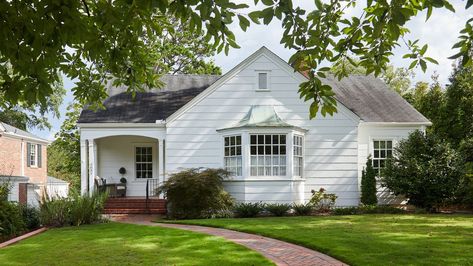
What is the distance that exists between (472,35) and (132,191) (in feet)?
57.8

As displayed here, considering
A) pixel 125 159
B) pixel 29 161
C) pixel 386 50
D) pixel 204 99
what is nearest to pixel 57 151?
pixel 29 161

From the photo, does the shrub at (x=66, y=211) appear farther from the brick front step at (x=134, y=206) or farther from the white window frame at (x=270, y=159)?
the white window frame at (x=270, y=159)

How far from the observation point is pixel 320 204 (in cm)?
1883

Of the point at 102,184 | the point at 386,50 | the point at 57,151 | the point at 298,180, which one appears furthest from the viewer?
the point at 57,151

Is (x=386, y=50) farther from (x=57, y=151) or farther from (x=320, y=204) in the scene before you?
Answer: (x=57, y=151)

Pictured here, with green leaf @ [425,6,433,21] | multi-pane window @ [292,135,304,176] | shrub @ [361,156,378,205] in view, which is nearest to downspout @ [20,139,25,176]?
multi-pane window @ [292,135,304,176]

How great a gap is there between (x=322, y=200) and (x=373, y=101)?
227 inches

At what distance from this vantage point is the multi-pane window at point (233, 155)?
18375 mm

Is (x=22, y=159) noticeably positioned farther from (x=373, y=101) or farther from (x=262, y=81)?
(x=373, y=101)

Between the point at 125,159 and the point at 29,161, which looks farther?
the point at 29,161

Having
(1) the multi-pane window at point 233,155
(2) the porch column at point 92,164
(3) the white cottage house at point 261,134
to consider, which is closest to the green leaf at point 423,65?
(3) the white cottage house at point 261,134

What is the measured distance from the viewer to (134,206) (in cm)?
1852

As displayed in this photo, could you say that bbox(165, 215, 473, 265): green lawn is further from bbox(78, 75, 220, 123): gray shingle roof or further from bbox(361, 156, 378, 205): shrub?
bbox(78, 75, 220, 123): gray shingle roof

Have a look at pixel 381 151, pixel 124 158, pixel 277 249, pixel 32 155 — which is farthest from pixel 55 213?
pixel 32 155
